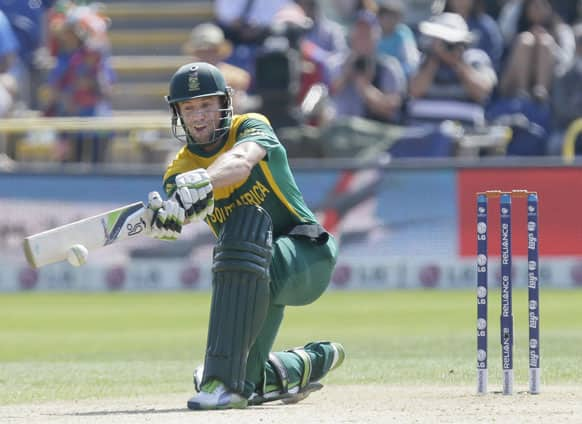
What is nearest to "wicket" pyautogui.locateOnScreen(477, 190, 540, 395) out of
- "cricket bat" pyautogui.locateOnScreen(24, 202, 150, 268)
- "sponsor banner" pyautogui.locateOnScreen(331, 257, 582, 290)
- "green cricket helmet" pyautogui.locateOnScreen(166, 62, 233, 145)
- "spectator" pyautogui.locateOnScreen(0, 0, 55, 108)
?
"green cricket helmet" pyautogui.locateOnScreen(166, 62, 233, 145)

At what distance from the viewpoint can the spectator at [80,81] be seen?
1608 centimetres

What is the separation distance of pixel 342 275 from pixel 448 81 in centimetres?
255

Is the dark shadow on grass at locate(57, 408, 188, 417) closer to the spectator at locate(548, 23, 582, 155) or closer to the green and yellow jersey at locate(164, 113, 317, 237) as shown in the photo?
the green and yellow jersey at locate(164, 113, 317, 237)

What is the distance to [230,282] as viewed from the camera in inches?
237

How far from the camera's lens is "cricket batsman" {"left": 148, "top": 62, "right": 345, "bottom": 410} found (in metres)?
5.96

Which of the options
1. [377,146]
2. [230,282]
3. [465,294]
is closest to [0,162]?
[377,146]

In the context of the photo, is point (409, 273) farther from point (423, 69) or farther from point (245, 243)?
point (245, 243)

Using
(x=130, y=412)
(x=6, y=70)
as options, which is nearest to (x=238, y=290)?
(x=130, y=412)

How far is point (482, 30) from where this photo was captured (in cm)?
1622

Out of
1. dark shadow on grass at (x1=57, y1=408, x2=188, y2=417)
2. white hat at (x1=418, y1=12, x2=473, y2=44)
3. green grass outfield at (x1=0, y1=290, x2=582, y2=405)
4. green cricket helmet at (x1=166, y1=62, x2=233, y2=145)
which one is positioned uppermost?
white hat at (x1=418, y1=12, x2=473, y2=44)

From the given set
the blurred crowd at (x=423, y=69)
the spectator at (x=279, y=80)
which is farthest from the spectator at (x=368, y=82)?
the spectator at (x=279, y=80)

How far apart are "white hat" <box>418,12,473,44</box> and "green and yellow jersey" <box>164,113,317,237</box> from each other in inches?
338

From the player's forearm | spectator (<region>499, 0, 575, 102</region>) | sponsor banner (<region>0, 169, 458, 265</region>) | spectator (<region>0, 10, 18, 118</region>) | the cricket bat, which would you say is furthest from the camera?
spectator (<region>0, 10, 18, 118</region>)

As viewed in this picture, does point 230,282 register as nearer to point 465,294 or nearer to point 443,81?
point 465,294
